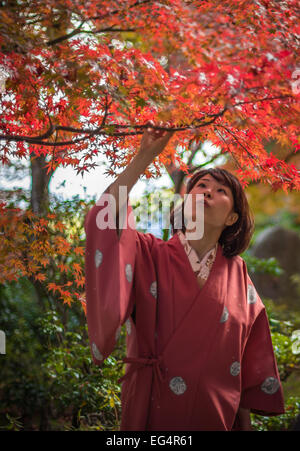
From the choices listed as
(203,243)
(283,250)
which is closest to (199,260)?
(203,243)

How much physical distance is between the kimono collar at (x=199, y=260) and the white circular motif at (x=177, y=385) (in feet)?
1.61

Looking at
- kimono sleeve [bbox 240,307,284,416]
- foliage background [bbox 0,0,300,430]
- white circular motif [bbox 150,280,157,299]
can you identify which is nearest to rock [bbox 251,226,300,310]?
kimono sleeve [bbox 240,307,284,416]

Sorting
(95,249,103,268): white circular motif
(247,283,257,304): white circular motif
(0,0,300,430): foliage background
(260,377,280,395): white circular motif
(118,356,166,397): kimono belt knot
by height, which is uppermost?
(0,0,300,430): foliage background

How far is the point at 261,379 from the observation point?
2.07 metres

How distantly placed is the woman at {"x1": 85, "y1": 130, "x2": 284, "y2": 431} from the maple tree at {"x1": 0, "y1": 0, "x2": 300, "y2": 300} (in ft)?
0.78

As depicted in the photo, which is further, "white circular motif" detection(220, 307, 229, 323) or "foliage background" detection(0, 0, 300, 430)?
"white circular motif" detection(220, 307, 229, 323)

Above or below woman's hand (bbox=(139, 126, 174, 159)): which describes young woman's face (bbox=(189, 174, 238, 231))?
below

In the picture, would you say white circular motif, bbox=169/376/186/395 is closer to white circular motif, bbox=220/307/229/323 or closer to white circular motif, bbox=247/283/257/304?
white circular motif, bbox=220/307/229/323

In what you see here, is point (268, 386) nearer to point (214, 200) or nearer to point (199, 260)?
point (199, 260)

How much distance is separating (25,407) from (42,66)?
123 inches

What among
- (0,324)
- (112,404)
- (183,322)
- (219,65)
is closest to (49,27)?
(219,65)

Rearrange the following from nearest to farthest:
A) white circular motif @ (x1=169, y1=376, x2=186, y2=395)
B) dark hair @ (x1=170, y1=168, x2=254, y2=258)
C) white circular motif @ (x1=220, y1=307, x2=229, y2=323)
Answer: white circular motif @ (x1=169, y1=376, x2=186, y2=395) → white circular motif @ (x1=220, y1=307, x2=229, y2=323) → dark hair @ (x1=170, y1=168, x2=254, y2=258)

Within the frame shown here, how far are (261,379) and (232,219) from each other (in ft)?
2.80

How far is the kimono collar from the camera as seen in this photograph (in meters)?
1.98
